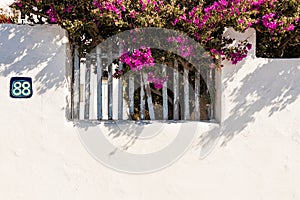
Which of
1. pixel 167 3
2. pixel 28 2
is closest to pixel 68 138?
pixel 28 2

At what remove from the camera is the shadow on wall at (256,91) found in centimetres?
444

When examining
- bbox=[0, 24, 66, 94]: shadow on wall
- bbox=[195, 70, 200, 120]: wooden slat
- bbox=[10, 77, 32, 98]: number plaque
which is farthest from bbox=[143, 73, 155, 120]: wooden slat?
bbox=[10, 77, 32, 98]: number plaque

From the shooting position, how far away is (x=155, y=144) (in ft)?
14.3

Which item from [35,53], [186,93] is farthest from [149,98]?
[35,53]

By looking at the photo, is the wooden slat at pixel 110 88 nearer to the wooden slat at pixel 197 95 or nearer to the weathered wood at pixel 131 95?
the weathered wood at pixel 131 95

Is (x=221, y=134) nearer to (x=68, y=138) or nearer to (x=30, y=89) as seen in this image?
(x=68, y=138)

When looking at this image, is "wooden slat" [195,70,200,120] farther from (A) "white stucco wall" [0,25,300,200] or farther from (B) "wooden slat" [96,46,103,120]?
(B) "wooden slat" [96,46,103,120]

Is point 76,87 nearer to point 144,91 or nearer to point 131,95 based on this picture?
point 131,95

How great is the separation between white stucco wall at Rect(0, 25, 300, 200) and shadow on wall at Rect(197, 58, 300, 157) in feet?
0.04

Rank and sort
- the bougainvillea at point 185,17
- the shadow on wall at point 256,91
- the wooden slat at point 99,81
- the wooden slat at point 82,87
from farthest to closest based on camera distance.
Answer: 1. the wooden slat at point 82,87
2. the wooden slat at point 99,81
3. the shadow on wall at point 256,91
4. the bougainvillea at point 185,17

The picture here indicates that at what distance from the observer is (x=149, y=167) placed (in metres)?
4.36

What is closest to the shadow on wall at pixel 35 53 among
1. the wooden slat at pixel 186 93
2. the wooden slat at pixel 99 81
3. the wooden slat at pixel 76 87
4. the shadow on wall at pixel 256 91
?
the wooden slat at pixel 76 87

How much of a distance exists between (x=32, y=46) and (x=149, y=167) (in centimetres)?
194

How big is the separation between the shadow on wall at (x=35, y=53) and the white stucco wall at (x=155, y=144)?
11 millimetres
